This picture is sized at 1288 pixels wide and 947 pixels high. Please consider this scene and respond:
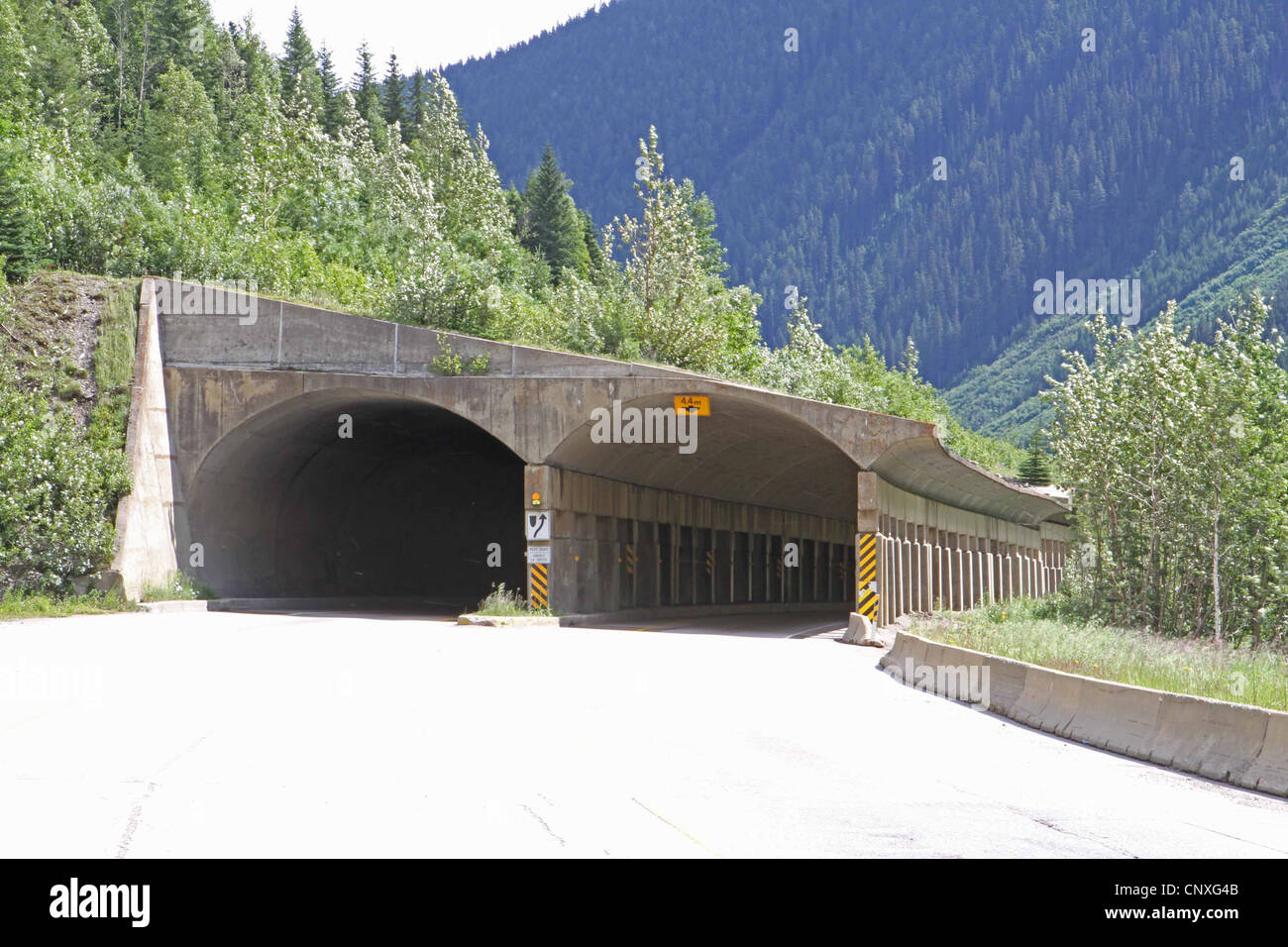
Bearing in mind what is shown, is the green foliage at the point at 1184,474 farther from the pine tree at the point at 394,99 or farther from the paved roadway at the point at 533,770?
the pine tree at the point at 394,99

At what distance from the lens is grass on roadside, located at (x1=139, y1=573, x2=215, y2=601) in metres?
31.1

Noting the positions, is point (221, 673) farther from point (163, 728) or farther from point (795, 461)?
point (795, 461)

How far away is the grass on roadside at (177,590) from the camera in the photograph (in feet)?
102

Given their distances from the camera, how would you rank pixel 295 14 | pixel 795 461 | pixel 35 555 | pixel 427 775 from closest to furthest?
pixel 427 775, pixel 35 555, pixel 795 461, pixel 295 14

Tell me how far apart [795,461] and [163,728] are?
1316 inches

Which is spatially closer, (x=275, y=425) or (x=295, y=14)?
(x=275, y=425)

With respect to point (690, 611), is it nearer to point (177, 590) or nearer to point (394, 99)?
point (177, 590)

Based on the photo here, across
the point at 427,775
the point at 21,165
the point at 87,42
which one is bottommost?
the point at 427,775

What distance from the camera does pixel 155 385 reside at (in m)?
33.5

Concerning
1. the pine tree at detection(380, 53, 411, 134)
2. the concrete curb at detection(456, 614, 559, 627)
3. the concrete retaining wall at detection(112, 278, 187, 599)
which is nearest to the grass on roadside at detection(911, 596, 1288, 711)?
the concrete curb at detection(456, 614, 559, 627)

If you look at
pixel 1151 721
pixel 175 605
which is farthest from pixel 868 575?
pixel 1151 721

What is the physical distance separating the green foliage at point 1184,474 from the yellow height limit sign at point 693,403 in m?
10.5

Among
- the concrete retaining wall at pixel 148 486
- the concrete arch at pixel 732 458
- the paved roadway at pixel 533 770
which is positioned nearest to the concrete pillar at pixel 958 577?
the concrete arch at pixel 732 458

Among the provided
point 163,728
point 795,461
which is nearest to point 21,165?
point 795,461
